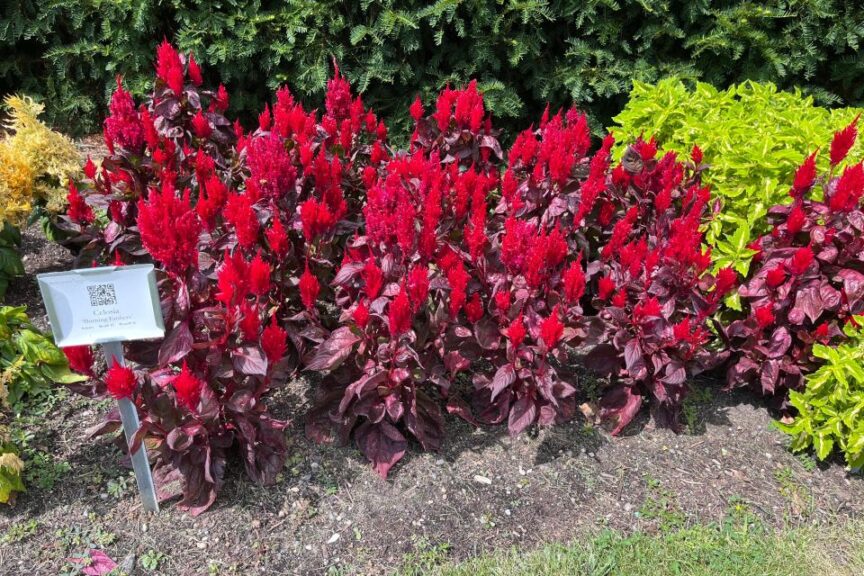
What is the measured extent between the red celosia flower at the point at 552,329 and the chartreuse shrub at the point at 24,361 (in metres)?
2.22

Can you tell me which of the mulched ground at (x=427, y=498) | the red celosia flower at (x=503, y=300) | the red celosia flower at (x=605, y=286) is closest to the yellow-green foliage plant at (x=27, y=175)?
the mulched ground at (x=427, y=498)

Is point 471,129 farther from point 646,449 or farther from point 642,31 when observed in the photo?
point 642,31

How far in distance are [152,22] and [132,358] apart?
3.63 m

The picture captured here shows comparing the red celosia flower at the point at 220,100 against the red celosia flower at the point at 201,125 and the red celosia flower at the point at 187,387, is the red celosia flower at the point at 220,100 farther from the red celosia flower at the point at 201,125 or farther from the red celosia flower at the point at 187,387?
the red celosia flower at the point at 187,387

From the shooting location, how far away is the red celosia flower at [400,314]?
Result: 2.42 metres

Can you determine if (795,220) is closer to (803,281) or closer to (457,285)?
(803,281)

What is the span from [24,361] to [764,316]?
3.33 metres

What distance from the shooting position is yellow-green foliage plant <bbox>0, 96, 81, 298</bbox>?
11.7ft

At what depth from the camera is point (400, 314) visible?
96.6 inches

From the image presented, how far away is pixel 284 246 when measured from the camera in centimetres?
280

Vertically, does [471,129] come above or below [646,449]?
above

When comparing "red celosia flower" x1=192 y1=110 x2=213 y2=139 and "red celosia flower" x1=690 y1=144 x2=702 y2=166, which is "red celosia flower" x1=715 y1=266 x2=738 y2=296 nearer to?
"red celosia flower" x1=690 y1=144 x2=702 y2=166

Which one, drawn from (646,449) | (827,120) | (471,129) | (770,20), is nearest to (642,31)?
(770,20)

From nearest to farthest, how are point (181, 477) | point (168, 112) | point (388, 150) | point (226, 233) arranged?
point (181, 477)
point (226, 233)
point (168, 112)
point (388, 150)
